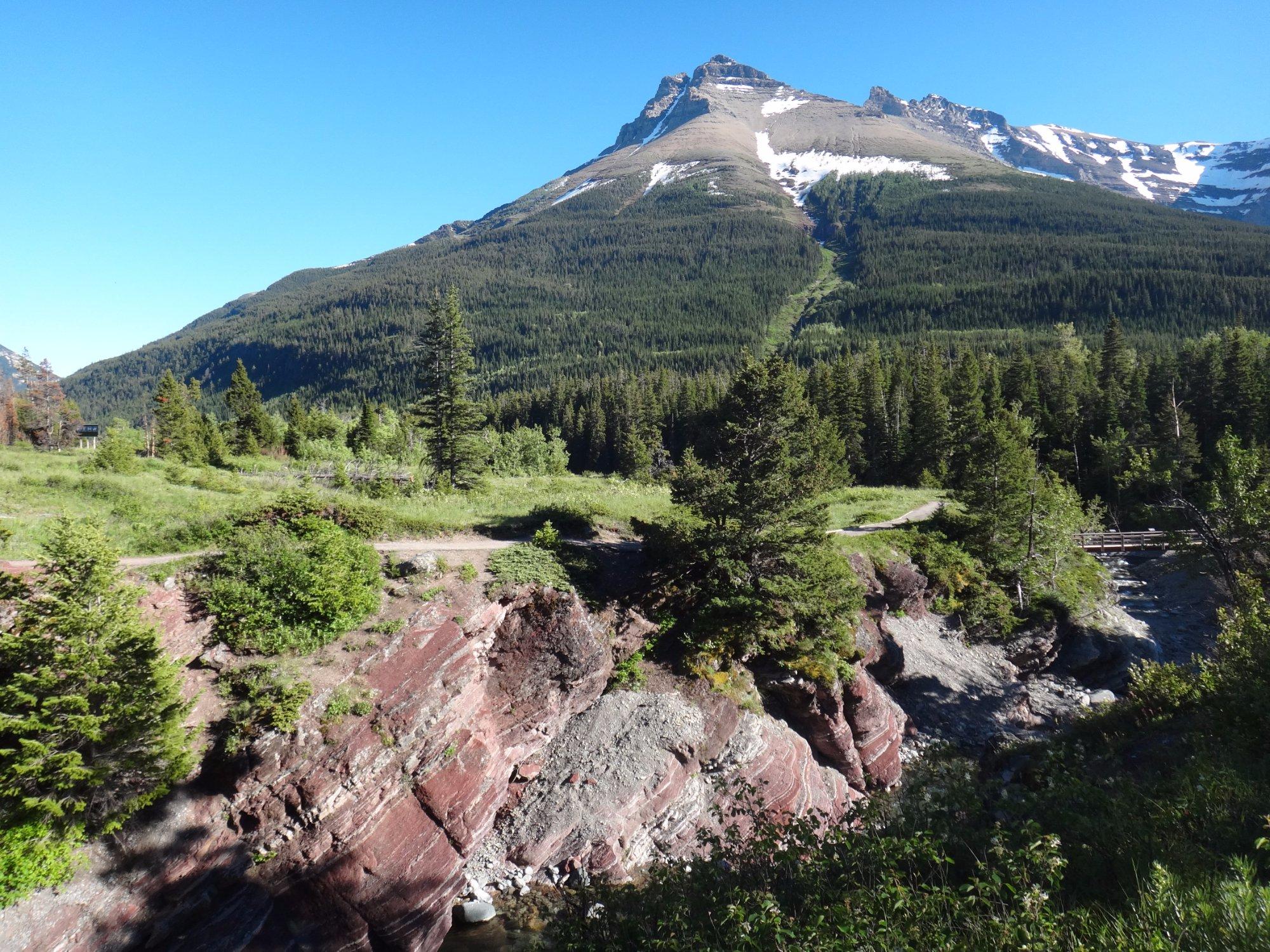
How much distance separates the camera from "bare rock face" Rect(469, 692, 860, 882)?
54.3 ft

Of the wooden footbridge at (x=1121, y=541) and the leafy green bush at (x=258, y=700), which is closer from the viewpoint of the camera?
the leafy green bush at (x=258, y=700)

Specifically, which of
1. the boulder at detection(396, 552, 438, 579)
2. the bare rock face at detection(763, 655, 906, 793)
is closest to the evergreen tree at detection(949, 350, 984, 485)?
the bare rock face at detection(763, 655, 906, 793)

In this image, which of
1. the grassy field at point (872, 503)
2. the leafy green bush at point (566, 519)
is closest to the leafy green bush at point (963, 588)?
the grassy field at point (872, 503)

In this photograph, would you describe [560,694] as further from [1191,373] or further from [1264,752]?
[1191,373]

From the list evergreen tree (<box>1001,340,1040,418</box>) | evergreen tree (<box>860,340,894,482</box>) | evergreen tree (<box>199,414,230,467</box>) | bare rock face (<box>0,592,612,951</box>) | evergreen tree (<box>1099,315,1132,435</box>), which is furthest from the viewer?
evergreen tree (<box>1001,340,1040,418</box>)

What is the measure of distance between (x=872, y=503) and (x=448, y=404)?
29.4 m

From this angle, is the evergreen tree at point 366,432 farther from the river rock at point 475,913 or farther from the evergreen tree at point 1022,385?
the evergreen tree at point 1022,385

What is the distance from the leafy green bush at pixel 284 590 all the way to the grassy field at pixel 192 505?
9.20 ft

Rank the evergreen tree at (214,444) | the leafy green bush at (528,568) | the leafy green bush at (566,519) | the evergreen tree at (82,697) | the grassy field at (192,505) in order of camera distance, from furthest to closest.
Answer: the evergreen tree at (214,444) → the leafy green bush at (566,519) → the leafy green bush at (528,568) → the grassy field at (192,505) → the evergreen tree at (82,697)

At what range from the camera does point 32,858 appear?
36.6 feet

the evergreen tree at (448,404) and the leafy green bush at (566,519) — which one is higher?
the evergreen tree at (448,404)

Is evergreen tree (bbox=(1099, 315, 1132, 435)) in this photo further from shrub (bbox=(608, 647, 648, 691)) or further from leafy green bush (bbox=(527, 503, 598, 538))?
shrub (bbox=(608, 647, 648, 691))

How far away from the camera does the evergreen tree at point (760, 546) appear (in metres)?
19.6

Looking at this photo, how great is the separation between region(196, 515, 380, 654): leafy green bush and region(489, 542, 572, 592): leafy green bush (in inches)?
155
